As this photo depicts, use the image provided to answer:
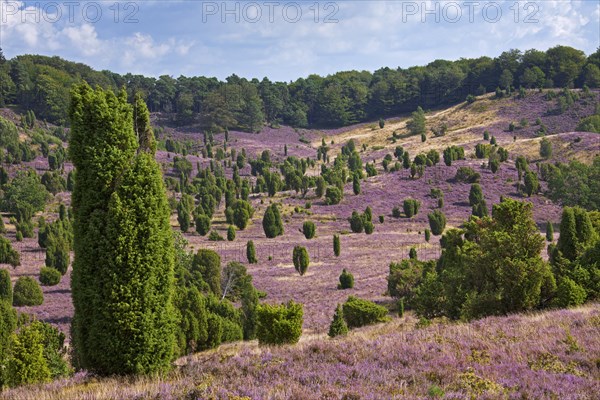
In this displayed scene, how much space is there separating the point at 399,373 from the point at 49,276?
39.1 metres

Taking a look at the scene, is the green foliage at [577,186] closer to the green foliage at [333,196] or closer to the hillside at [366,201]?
the hillside at [366,201]

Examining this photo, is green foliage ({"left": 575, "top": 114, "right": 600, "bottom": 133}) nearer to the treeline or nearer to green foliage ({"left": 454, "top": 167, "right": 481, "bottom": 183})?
the treeline

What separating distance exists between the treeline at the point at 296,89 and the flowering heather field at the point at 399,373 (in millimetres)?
122566

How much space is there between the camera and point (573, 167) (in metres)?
71.3

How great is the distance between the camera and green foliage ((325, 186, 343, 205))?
245ft

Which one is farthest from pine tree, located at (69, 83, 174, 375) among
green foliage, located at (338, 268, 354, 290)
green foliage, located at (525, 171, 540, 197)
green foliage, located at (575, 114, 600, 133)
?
green foliage, located at (575, 114, 600, 133)

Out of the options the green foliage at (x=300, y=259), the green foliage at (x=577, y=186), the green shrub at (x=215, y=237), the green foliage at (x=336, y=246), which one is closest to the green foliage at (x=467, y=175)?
the green foliage at (x=577, y=186)

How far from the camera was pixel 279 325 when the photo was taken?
18.1 meters

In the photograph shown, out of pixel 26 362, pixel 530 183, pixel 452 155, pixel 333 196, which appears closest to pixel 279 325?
pixel 26 362

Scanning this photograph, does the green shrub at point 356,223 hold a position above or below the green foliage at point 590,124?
below

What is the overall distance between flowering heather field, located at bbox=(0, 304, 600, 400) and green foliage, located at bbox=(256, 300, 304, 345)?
5642mm

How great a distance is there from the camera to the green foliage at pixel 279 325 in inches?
709

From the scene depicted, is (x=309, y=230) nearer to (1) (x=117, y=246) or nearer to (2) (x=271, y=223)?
(2) (x=271, y=223)

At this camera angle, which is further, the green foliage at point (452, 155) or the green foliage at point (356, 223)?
the green foliage at point (452, 155)
